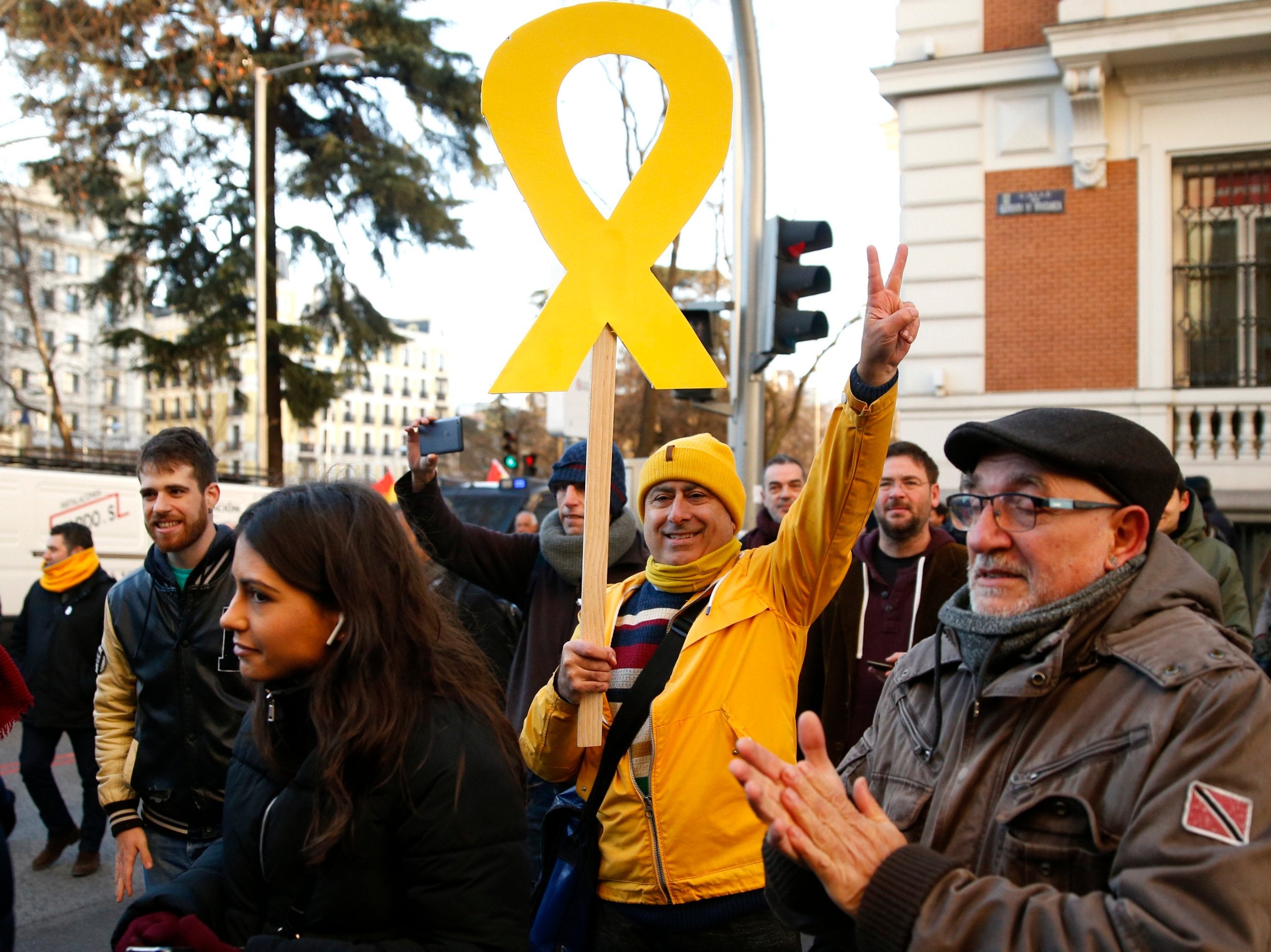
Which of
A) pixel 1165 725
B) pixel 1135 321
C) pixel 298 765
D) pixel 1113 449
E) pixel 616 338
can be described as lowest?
pixel 298 765

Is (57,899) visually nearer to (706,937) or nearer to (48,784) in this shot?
(48,784)

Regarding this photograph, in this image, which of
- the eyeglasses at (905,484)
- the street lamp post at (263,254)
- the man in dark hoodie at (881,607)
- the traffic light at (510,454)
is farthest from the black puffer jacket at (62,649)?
the traffic light at (510,454)

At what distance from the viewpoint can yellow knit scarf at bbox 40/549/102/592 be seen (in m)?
7.38

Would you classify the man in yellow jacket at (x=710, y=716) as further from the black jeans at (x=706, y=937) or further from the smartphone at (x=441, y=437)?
the smartphone at (x=441, y=437)

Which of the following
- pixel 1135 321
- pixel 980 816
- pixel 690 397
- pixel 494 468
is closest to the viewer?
pixel 980 816

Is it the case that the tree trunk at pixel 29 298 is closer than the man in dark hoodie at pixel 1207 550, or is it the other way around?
the man in dark hoodie at pixel 1207 550

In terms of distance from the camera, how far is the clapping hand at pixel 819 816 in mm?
1715

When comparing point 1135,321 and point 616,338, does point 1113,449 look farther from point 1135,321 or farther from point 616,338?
point 1135,321

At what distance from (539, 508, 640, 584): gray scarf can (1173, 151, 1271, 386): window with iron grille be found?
9221mm

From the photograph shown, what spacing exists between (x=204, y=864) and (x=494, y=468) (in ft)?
57.2

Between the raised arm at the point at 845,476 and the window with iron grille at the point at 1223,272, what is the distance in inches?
402

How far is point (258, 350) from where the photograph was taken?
19766 mm

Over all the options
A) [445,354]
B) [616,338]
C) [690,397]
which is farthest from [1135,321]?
[445,354]

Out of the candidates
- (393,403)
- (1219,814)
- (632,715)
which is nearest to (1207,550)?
(632,715)
